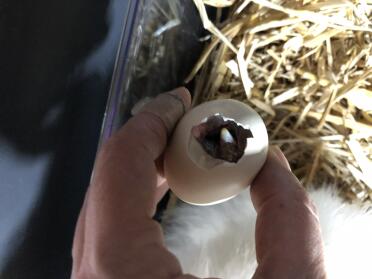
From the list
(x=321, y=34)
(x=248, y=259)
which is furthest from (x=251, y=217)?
(x=321, y=34)

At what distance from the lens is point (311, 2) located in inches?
27.7

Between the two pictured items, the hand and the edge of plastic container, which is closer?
the hand

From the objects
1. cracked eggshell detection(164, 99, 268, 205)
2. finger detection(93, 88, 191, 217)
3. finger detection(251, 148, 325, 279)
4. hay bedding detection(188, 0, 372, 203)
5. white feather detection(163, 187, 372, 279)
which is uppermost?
finger detection(93, 88, 191, 217)

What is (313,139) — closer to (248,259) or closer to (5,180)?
(248,259)

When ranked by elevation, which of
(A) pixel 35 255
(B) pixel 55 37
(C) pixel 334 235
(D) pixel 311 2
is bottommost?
→ (C) pixel 334 235

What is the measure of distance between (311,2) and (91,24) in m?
0.27

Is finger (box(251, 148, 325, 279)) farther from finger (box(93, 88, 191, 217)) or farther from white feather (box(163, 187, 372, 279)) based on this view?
white feather (box(163, 187, 372, 279))

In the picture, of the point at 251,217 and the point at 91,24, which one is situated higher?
the point at 91,24

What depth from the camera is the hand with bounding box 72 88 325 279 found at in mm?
425

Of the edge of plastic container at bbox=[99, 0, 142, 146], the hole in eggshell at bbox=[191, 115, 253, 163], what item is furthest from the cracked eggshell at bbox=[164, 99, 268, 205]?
the edge of plastic container at bbox=[99, 0, 142, 146]

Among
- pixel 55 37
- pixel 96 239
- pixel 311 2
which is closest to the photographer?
A: pixel 96 239

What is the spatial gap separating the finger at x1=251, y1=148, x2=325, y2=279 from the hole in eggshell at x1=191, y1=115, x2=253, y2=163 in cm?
5

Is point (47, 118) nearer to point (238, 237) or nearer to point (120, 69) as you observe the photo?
point (120, 69)

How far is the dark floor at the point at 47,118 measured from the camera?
0.54 meters
